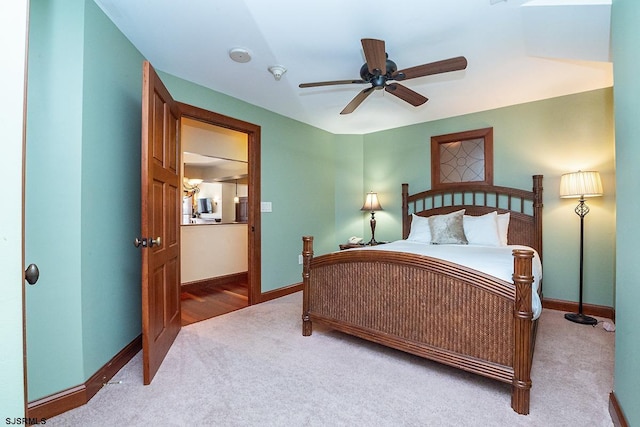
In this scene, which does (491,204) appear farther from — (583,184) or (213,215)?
(213,215)

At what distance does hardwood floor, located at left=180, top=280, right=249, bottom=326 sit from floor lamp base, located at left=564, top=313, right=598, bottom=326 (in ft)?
11.4

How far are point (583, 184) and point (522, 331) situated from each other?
219cm

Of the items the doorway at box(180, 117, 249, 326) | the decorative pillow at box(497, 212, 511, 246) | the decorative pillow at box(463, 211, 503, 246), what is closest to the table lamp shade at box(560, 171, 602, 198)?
the decorative pillow at box(497, 212, 511, 246)

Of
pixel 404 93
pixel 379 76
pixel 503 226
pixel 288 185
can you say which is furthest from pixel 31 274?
pixel 503 226

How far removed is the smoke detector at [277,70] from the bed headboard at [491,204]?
2418 millimetres

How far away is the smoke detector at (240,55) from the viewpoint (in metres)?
2.35

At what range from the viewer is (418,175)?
4238mm

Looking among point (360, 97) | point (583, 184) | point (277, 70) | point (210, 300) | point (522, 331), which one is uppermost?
point (277, 70)

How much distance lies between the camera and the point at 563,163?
324cm

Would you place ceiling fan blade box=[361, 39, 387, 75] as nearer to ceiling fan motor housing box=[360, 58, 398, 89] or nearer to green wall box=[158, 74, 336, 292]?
ceiling fan motor housing box=[360, 58, 398, 89]

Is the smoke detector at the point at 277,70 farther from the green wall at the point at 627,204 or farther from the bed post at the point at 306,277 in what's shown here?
the green wall at the point at 627,204

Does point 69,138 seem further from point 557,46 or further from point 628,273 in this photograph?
point 557,46

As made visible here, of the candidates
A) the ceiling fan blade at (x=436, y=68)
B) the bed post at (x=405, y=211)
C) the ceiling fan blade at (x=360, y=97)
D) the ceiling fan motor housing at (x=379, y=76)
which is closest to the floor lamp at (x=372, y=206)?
the bed post at (x=405, y=211)

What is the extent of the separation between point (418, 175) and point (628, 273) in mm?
2991
